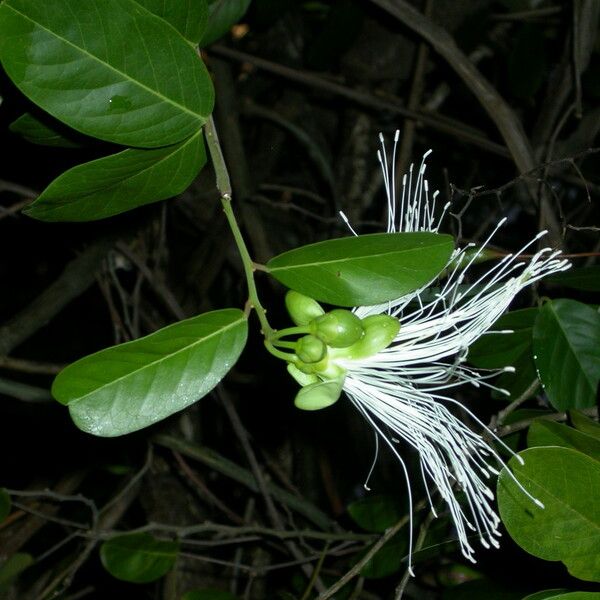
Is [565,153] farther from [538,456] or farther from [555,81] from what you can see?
[538,456]

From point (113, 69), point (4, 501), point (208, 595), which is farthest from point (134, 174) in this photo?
point (208, 595)

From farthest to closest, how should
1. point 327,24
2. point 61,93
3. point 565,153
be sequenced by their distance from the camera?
point 327,24 → point 565,153 → point 61,93

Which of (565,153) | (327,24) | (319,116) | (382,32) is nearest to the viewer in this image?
(565,153)

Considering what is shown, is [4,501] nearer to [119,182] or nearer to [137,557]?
[137,557]

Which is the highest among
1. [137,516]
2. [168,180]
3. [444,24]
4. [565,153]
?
[168,180]

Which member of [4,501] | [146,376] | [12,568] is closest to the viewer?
[146,376]

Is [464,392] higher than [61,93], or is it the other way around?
[61,93]

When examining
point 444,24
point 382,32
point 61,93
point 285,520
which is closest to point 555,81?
point 444,24
